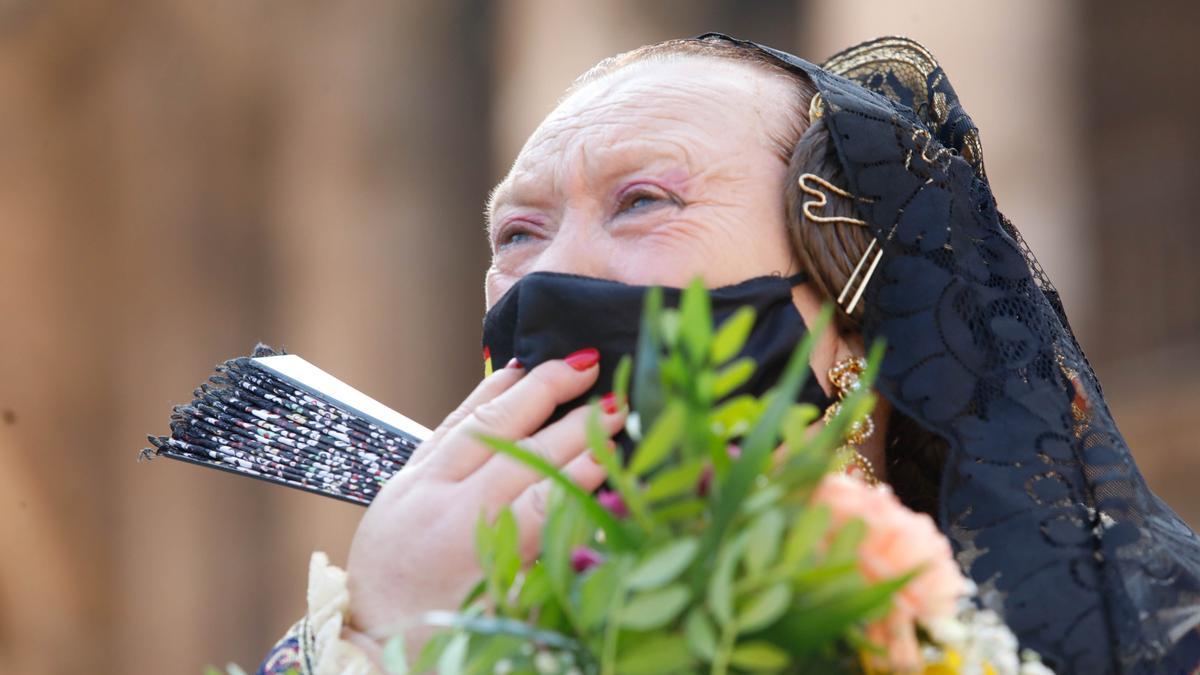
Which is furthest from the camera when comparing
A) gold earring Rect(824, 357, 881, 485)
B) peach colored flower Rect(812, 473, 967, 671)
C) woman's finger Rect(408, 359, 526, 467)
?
gold earring Rect(824, 357, 881, 485)

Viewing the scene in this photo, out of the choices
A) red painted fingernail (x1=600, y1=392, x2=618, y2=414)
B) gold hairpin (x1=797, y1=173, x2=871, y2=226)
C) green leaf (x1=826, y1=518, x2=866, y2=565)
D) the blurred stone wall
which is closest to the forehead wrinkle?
gold hairpin (x1=797, y1=173, x2=871, y2=226)

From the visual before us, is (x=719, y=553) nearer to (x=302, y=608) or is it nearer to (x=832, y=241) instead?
(x=832, y=241)

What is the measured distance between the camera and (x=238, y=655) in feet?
21.2

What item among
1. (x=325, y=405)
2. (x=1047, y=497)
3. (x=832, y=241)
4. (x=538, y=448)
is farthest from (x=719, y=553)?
(x=325, y=405)

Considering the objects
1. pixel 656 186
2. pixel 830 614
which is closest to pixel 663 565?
pixel 830 614

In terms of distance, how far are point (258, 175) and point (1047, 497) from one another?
18.0ft

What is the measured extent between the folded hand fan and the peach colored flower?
103cm

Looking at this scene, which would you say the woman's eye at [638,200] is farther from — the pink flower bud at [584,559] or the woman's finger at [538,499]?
the pink flower bud at [584,559]

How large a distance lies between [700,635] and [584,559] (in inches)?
6.0

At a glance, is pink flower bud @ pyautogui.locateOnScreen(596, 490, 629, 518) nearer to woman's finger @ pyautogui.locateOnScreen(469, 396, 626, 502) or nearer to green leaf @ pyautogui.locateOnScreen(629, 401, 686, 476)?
green leaf @ pyautogui.locateOnScreen(629, 401, 686, 476)

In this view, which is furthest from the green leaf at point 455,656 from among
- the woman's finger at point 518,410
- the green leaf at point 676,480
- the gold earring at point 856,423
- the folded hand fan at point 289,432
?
the gold earring at point 856,423

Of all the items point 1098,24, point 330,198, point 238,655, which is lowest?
point 238,655

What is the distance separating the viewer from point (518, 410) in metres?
1.94

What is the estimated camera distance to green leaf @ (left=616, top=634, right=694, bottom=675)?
1171 millimetres
